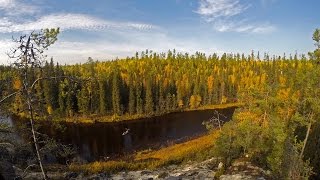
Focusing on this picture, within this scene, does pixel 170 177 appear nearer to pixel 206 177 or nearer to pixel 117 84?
pixel 206 177

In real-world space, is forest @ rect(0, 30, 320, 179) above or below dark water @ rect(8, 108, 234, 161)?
above

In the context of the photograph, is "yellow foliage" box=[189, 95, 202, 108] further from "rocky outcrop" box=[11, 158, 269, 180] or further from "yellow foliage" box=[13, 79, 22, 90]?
"yellow foliage" box=[13, 79, 22, 90]

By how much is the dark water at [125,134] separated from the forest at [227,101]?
Answer: 30.5ft

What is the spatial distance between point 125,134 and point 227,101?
80.1 meters

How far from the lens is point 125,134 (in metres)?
85.4

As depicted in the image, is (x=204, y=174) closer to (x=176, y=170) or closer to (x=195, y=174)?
(x=195, y=174)

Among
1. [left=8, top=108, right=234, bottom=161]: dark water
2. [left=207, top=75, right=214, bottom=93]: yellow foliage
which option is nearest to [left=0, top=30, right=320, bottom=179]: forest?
[left=207, top=75, right=214, bottom=93]: yellow foliage

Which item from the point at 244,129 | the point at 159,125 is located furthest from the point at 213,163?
the point at 159,125

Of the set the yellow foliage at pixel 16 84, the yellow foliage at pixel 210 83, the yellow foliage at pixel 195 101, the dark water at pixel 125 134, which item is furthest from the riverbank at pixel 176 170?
the yellow foliage at pixel 210 83

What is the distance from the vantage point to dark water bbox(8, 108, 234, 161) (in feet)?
232

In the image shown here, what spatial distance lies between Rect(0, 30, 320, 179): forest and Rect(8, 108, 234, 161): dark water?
9287mm

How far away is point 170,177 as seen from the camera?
3734 cm

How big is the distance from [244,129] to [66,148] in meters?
26.2

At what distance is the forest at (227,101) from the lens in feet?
54.0
